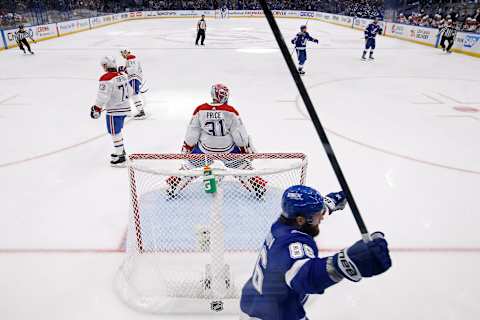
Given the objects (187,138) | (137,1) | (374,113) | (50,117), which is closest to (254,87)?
(374,113)

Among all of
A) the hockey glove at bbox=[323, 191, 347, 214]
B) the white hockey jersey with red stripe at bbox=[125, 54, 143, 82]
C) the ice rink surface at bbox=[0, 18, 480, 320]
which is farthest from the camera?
the white hockey jersey with red stripe at bbox=[125, 54, 143, 82]

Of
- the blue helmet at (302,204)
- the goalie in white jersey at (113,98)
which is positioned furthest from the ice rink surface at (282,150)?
the blue helmet at (302,204)

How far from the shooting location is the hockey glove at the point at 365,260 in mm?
1319

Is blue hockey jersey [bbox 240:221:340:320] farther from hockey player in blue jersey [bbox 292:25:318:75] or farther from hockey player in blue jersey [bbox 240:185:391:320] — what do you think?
hockey player in blue jersey [bbox 292:25:318:75]

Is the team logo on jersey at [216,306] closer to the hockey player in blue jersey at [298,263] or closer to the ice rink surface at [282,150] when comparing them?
the ice rink surface at [282,150]

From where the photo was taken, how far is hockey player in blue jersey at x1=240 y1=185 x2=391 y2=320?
4.40 feet

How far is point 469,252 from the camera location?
11.4 feet

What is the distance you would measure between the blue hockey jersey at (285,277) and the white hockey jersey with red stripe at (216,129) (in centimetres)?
231

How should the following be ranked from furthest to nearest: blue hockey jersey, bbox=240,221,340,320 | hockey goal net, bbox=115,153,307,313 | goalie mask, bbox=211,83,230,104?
goalie mask, bbox=211,83,230,104 < hockey goal net, bbox=115,153,307,313 < blue hockey jersey, bbox=240,221,340,320

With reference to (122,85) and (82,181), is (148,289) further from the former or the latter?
(122,85)

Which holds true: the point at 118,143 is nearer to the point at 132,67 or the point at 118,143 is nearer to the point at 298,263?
the point at 132,67

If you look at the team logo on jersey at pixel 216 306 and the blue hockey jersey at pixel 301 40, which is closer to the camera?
the team logo on jersey at pixel 216 306

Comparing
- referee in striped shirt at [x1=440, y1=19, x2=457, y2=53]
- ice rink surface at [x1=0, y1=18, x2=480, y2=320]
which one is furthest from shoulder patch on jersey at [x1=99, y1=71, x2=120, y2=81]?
referee in striped shirt at [x1=440, y1=19, x2=457, y2=53]

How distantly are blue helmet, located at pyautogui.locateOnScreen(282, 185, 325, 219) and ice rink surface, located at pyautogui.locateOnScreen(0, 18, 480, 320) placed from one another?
1484 mm
